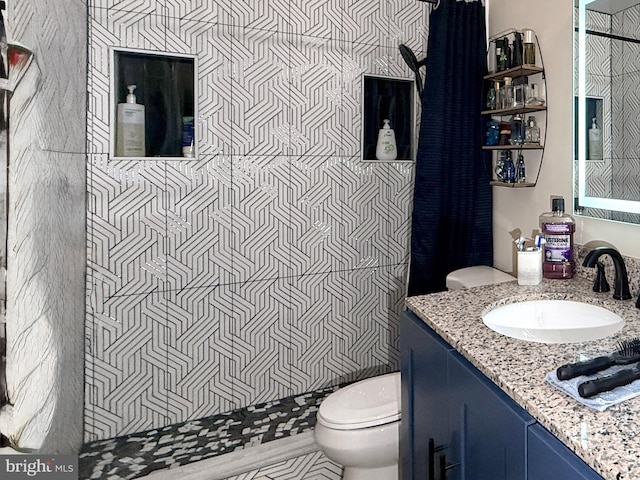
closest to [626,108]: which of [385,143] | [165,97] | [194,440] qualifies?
[385,143]

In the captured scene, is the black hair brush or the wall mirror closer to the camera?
the black hair brush

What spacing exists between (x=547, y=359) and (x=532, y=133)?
3.75 ft

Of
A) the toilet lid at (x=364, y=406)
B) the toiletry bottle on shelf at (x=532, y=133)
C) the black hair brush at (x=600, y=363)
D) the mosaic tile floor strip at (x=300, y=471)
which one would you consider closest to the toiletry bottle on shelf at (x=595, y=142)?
the toiletry bottle on shelf at (x=532, y=133)

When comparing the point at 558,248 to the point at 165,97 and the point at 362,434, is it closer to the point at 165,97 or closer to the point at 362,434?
the point at 362,434

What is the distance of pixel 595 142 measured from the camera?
1.49 metres

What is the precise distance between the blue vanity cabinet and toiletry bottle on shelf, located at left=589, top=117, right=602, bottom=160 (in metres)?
0.85

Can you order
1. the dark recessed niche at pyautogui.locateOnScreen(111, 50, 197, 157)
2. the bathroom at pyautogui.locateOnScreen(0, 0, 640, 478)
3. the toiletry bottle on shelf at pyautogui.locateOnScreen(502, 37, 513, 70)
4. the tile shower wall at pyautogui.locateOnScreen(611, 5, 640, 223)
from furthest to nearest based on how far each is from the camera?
1. the dark recessed niche at pyautogui.locateOnScreen(111, 50, 197, 157)
2. the toiletry bottle on shelf at pyautogui.locateOnScreen(502, 37, 513, 70)
3. the bathroom at pyautogui.locateOnScreen(0, 0, 640, 478)
4. the tile shower wall at pyautogui.locateOnScreen(611, 5, 640, 223)

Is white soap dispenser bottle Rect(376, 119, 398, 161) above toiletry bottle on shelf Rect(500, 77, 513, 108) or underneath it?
underneath

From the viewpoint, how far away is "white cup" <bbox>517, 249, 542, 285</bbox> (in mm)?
1397

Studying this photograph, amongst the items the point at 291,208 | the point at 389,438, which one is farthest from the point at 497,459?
the point at 291,208

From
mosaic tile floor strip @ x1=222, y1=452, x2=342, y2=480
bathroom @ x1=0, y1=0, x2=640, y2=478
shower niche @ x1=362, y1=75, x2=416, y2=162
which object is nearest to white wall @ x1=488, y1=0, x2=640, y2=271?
bathroom @ x1=0, y1=0, x2=640, y2=478

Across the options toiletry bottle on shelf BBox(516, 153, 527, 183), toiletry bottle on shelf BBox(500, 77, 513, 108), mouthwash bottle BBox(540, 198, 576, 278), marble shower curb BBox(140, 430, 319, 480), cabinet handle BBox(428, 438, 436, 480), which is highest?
toiletry bottle on shelf BBox(500, 77, 513, 108)

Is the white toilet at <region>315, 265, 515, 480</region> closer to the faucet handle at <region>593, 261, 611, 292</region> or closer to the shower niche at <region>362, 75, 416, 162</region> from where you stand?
the faucet handle at <region>593, 261, 611, 292</region>

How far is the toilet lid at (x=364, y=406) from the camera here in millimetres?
1448
